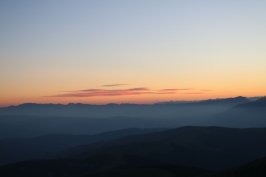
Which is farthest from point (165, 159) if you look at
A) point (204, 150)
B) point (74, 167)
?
point (74, 167)

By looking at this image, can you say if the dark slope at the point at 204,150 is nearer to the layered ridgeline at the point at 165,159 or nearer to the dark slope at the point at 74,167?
the layered ridgeline at the point at 165,159

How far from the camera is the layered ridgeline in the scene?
91238 mm

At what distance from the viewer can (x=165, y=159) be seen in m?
143

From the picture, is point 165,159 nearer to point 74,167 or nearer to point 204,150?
point 204,150

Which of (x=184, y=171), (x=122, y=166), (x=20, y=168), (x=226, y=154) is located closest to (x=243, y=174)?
(x=184, y=171)

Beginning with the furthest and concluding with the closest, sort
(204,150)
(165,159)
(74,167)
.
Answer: (204,150), (165,159), (74,167)

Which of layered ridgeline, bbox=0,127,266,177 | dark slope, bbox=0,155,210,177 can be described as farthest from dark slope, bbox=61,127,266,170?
dark slope, bbox=0,155,210,177

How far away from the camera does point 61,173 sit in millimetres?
111250

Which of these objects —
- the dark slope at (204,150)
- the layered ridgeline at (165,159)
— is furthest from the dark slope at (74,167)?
the dark slope at (204,150)

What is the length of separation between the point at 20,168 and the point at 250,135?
5534 inches

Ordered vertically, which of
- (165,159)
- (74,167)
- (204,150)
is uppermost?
(74,167)

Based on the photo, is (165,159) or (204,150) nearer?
(165,159)

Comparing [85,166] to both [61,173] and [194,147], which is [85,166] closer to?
[61,173]

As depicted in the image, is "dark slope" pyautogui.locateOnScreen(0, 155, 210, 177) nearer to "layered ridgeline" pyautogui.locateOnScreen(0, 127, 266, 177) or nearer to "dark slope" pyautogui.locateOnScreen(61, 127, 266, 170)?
"layered ridgeline" pyautogui.locateOnScreen(0, 127, 266, 177)
